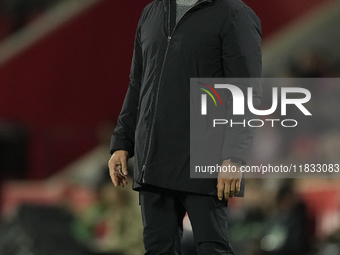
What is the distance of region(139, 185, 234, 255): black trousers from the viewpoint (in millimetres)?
1137

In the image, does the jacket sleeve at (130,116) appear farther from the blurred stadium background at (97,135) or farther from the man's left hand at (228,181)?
the blurred stadium background at (97,135)

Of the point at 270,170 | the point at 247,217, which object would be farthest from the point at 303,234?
the point at 270,170

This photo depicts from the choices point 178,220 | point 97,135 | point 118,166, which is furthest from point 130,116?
point 97,135

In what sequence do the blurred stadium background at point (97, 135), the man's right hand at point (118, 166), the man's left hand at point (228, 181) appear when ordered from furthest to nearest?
the blurred stadium background at point (97, 135) < the man's right hand at point (118, 166) < the man's left hand at point (228, 181)

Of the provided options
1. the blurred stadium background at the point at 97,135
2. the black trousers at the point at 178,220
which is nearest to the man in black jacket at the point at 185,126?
the black trousers at the point at 178,220

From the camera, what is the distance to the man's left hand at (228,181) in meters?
1.13

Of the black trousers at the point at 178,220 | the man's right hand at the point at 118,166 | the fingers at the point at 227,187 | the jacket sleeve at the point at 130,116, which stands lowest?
the black trousers at the point at 178,220

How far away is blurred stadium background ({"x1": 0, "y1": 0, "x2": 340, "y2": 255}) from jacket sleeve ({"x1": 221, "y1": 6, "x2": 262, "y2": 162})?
4.58ft

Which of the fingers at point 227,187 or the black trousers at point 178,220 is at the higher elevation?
the fingers at point 227,187

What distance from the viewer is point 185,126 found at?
118cm

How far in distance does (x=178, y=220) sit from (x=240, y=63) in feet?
1.28

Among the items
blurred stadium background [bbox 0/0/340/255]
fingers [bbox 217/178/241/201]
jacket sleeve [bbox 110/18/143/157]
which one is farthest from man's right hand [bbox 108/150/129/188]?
blurred stadium background [bbox 0/0/340/255]

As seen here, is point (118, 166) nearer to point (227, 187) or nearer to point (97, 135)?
point (227, 187)

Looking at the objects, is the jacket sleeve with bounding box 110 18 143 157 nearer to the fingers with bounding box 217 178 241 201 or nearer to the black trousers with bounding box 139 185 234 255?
the black trousers with bounding box 139 185 234 255
